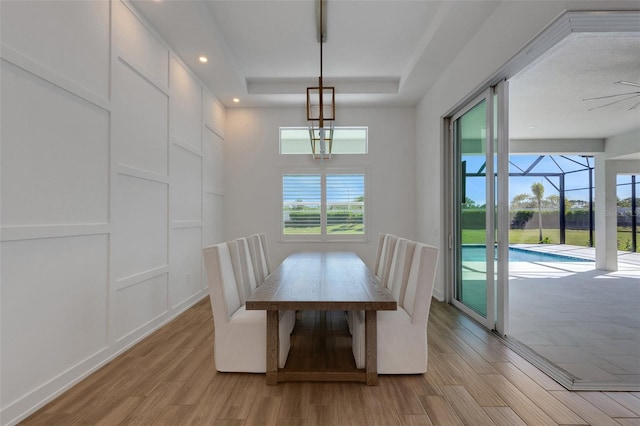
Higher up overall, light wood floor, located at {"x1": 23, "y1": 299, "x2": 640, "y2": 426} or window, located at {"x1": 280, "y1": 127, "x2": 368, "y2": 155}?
window, located at {"x1": 280, "y1": 127, "x2": 368, "y2": 155}

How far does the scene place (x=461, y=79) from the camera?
3633 mm

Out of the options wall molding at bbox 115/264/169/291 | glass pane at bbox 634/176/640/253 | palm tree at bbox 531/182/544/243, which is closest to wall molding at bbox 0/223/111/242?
wall molding at bbox 115/264/169/291

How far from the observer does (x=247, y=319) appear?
2.21 meters

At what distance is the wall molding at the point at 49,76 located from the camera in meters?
1.68

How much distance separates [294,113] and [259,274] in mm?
3367

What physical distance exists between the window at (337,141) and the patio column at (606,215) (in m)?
5.27

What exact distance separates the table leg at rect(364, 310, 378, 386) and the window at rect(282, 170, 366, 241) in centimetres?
352

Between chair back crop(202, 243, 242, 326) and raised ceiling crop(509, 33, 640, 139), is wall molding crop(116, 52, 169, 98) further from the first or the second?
raised ceiling crop(509, 33, 640, 139)

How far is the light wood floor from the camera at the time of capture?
1.70 metres

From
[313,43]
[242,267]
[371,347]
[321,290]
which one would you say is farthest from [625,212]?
[242,267]

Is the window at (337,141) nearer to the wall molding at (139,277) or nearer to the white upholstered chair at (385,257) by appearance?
the white upholstered chair at (385,257)

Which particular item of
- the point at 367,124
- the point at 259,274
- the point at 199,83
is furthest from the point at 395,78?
the point at 259,274

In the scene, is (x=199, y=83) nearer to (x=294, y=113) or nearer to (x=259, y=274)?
(x=294, y=113)

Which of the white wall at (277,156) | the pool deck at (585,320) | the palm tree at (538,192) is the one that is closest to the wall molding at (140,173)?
the white wall at (277,156)
